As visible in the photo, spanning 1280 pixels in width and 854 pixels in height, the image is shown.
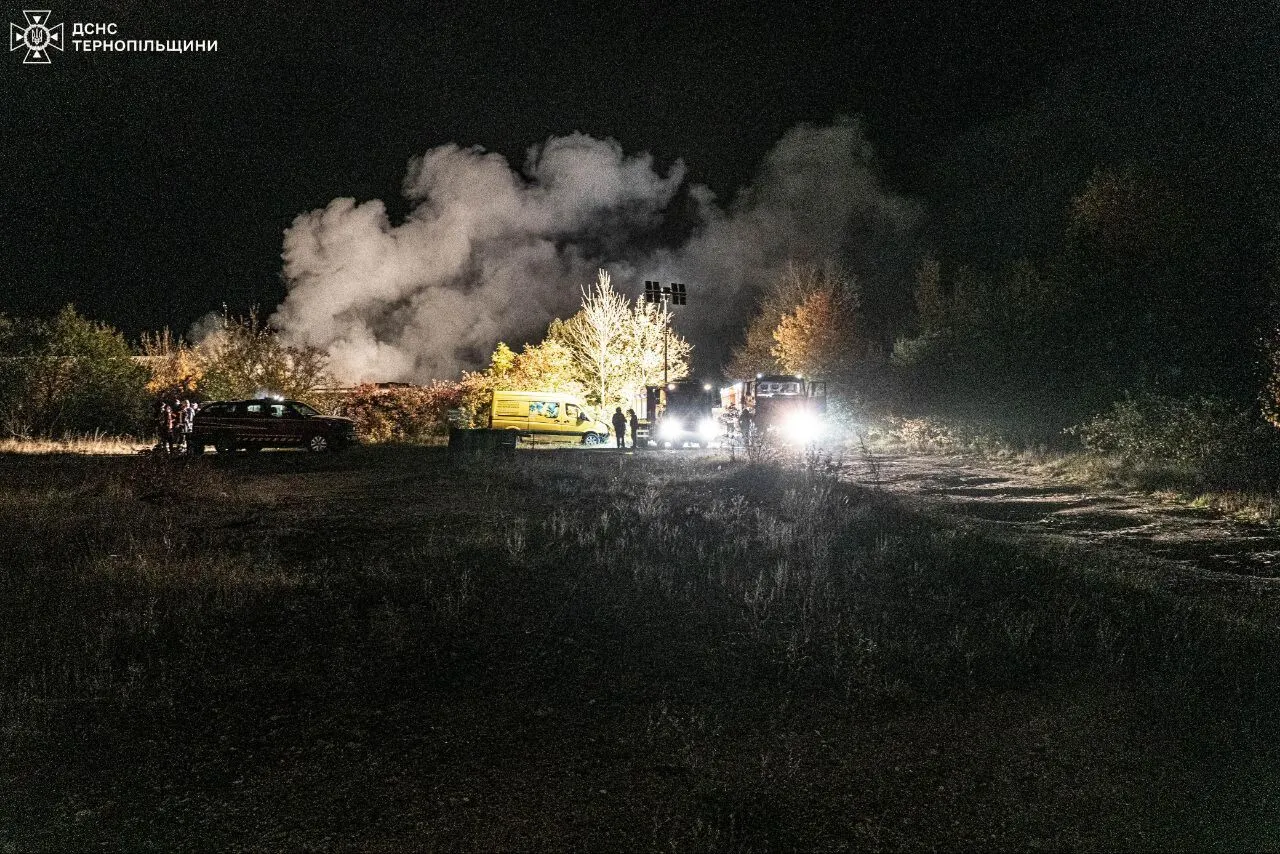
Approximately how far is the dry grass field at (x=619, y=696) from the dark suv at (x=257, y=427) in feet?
46.5

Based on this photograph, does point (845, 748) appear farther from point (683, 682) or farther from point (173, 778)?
point (173, 778)

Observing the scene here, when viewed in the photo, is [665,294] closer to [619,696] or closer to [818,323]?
[818,323]

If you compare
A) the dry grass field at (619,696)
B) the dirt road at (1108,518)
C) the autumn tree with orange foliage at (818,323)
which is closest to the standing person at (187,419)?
the dry grass field at (619,696)

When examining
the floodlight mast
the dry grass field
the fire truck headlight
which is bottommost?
the dry grass field

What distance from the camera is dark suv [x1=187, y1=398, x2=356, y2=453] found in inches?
840

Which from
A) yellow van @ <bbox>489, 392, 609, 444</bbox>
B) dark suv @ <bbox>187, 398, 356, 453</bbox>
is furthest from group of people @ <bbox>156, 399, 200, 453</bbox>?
yellow van @ <bbox>489, 392, 609, 444</bbox>

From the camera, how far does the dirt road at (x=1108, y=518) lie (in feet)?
26.1

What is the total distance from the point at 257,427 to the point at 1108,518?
2166 cm

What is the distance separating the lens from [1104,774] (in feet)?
10.8

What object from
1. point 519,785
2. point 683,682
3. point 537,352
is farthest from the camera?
point 537,352

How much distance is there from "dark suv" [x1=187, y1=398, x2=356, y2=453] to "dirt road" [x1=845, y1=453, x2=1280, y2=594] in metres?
15.9

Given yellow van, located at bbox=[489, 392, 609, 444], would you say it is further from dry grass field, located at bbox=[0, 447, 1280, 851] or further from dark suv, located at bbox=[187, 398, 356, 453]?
dry grass field, located at bbox=[0, 447, 1280, 851]

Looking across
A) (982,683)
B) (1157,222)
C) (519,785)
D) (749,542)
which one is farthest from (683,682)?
(1157,222)

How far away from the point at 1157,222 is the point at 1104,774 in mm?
23625
